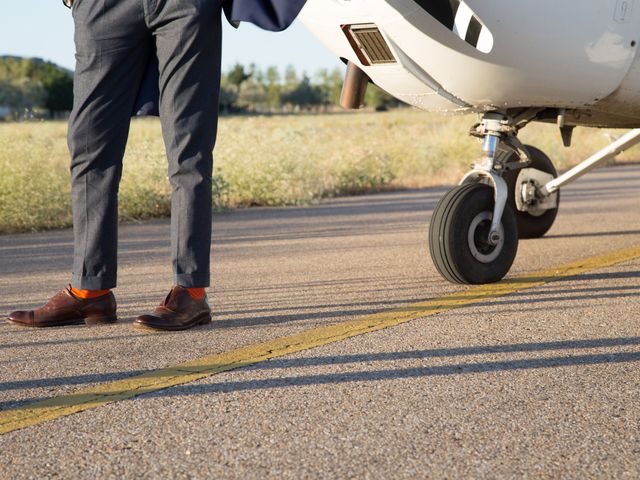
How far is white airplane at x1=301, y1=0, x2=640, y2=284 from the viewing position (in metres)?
4.71

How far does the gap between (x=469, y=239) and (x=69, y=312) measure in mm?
2071

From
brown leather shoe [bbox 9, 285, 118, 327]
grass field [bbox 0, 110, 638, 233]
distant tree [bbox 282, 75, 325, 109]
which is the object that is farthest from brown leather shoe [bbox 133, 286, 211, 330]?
distant tree [bbox 282, 75, 325, 109]

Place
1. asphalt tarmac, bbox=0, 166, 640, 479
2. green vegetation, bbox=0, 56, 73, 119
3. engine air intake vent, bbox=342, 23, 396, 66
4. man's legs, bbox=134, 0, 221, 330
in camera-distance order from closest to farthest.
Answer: asphalt tarmac, bbox=0, 166, 640, 479 < man's legs, bbox=134, 0, 221, 330 < engine air intake vent, bbox=342, 23, 396, 66 < green vegetation, bbox=0, 56, 73, 119

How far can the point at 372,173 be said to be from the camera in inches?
548

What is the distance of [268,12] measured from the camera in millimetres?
3809

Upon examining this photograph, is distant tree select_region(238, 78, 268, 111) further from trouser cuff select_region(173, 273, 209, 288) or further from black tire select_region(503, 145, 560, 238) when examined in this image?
trouser cuff select_region(173, 273, 209, 288)

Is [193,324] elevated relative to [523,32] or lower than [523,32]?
lower

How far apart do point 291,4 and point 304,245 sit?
3.53 meters

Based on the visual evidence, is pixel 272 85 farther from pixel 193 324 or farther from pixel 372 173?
pixel 193 324

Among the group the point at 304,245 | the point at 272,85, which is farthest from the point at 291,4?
the point at 272,85

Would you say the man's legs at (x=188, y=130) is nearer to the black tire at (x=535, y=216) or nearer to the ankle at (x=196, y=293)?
the ankle at (x=196, y=293)

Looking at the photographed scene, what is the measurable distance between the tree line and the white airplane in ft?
275

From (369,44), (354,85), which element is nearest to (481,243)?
(354,85)

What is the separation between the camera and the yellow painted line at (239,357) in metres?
2.93
